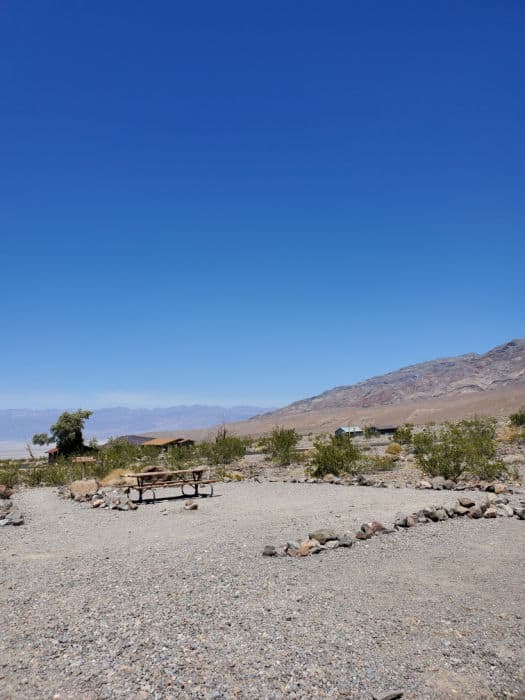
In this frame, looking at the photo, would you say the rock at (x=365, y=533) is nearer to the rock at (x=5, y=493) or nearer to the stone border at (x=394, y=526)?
the stone border at (x=394, y=526)

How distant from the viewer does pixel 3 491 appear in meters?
20.2

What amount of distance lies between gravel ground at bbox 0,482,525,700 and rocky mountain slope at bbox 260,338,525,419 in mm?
142108

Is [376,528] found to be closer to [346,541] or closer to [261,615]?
[346,541]

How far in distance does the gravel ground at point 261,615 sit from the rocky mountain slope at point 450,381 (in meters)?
142

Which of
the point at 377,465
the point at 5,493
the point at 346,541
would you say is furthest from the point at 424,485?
the point at 5,493

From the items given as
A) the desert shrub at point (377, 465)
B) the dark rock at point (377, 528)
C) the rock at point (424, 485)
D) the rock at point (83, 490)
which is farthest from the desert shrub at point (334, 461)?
the dark rock at point (377, 528)

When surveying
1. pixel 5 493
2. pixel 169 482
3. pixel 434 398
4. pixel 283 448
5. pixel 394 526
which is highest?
pixel 434 398

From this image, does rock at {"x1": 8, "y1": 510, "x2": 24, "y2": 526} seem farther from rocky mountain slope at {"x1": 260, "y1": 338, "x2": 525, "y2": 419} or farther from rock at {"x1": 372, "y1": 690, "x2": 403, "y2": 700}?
rocky mountain slope at {"x1": 260, "y1": 338, "x2": 525, "y2": 419}

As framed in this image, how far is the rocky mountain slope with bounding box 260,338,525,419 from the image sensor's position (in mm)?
152125

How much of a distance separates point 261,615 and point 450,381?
173 meters

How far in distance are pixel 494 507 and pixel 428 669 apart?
→ 789 centimetres

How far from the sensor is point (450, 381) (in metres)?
170

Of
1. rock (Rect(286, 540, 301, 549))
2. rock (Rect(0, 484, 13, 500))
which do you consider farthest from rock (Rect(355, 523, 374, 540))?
rock (Rect(0, 484, 13, 500))

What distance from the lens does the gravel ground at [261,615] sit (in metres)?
5.24
